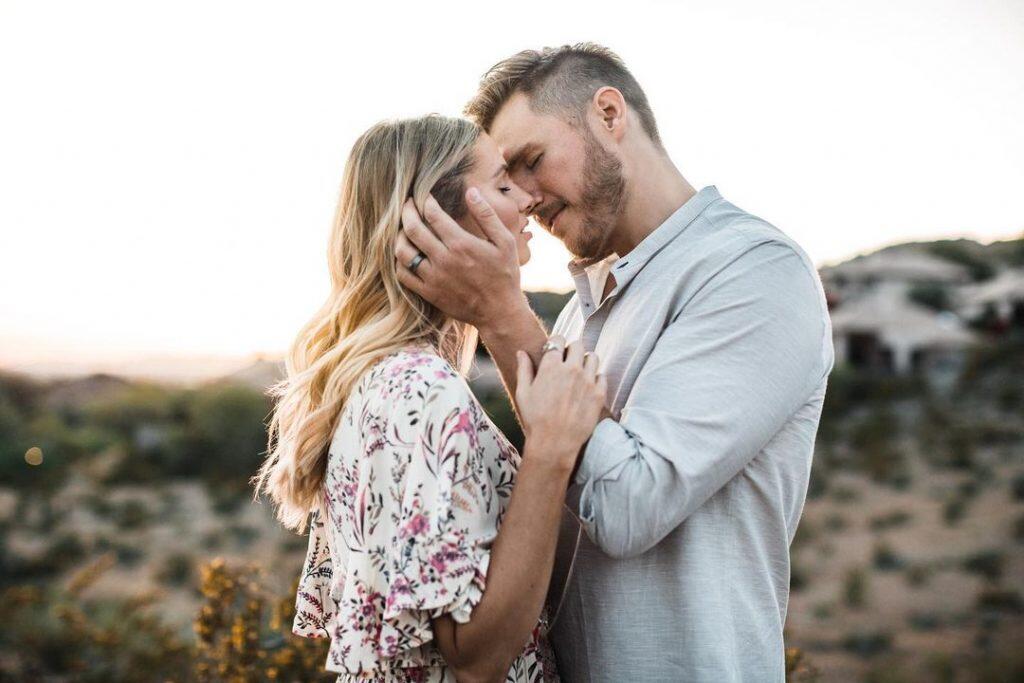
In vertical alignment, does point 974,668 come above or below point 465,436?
below

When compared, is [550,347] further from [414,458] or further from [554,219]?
[554,219]

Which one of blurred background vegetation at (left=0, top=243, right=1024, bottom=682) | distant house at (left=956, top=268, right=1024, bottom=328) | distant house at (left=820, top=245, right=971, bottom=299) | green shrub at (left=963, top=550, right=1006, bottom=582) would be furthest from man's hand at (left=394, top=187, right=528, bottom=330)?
distant house at (left=820, top=245, right=971, bottom=299)

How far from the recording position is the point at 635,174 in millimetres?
2516

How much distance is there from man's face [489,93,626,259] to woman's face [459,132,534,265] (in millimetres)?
325

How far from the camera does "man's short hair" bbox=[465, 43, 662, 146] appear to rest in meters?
2.58

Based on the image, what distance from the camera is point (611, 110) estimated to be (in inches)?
101

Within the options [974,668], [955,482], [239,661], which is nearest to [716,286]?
[239,661]

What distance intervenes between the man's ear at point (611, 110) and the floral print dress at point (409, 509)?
1.05m

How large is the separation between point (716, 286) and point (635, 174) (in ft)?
2.37

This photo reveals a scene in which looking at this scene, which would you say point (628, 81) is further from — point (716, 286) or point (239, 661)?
point (239, 661)

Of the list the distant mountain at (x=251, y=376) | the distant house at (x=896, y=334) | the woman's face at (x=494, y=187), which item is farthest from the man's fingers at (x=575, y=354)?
the distant house at (x=896, y=334)

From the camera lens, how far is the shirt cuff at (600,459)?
1678 mm

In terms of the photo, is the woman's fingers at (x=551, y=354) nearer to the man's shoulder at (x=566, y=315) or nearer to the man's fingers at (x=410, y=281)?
the man's fingers at (x=410, y=281)

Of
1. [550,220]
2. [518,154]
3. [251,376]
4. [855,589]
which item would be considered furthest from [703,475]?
[251,376]
